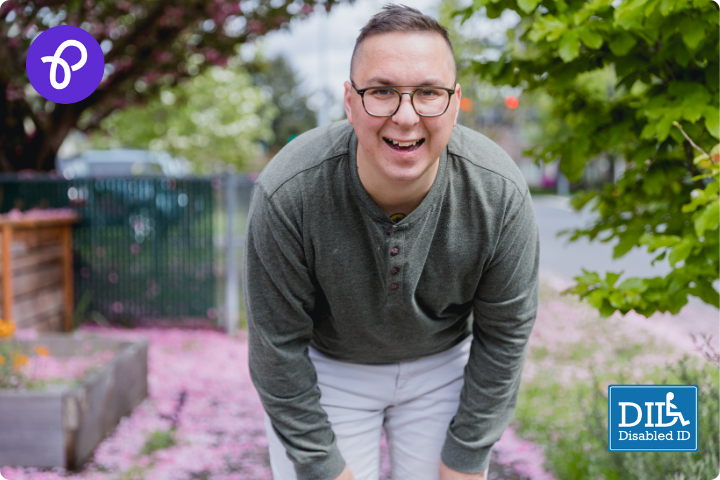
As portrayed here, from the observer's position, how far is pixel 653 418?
233 centimetres

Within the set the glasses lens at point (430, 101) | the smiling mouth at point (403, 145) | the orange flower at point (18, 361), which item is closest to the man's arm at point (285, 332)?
the smiling mouth at point (403, 145)

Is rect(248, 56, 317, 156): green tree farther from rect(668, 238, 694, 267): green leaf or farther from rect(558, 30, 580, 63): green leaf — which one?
rect(668, 238, 694, 267): green leaf

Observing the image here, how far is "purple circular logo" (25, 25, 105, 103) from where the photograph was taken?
253 centimetres

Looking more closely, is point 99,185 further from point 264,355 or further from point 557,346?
point 264,355

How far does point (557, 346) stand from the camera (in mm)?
5762

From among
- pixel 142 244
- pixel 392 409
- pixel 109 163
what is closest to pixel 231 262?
pixel 142 244

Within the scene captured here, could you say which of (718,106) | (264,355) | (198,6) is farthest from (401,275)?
(198,6)

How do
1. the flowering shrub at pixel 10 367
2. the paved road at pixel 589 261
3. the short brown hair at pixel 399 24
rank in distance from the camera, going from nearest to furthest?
the short brown hair at pixel 399 24, the flowering shrub at pixel 10 367, the paved road at pixel 589 261

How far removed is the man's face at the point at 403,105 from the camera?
1.56m

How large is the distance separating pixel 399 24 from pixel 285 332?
0.89 meters

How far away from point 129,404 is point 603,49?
3.28 meters

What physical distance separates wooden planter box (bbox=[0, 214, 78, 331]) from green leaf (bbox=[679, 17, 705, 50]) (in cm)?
475

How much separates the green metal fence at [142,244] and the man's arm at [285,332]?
457 cm

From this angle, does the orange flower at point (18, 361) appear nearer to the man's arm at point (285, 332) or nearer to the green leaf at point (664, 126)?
the man's arm at point (285, 332)
